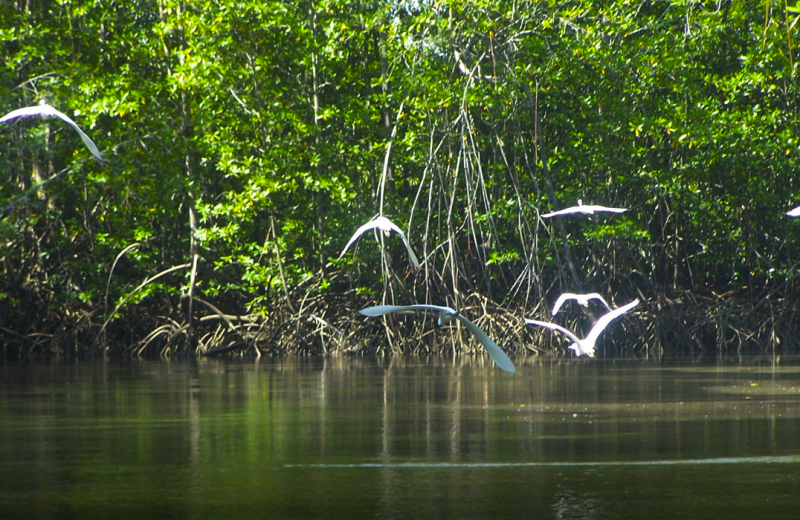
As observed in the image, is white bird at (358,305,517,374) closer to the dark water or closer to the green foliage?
the dark water

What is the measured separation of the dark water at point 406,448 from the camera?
5.00m

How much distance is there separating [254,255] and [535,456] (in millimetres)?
12517

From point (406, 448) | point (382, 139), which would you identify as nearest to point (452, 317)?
Answer: point (406, 448)

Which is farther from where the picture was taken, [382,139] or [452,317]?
[382,139]

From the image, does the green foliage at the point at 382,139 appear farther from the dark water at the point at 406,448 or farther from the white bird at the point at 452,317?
the white bird at the point at 452,317

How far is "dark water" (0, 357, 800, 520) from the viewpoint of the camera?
16.4ft

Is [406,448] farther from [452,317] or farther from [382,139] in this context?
[382,139]

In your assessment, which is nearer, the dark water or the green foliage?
the dark water

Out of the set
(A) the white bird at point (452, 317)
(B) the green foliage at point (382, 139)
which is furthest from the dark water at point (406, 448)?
(B) the green foliage at point (382, 139)

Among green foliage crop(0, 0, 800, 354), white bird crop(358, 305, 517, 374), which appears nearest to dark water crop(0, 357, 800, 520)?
white bird crop(358, 305, 517, 374)

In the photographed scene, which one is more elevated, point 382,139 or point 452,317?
point 382,139

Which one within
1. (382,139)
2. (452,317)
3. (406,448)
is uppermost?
(382,139)

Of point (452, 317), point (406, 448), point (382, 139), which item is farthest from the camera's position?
point (382, 139)

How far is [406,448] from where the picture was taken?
22.1ft
